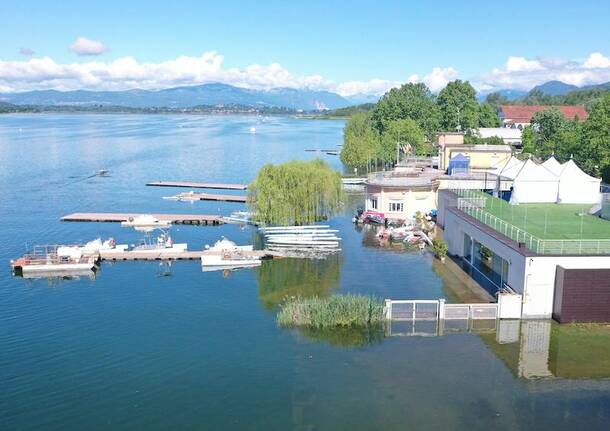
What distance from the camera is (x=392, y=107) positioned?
8788 centimetres

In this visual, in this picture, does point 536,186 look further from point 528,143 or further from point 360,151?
point 528,143

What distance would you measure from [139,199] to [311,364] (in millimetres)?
39891

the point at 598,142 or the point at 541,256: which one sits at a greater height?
the point at 598,142

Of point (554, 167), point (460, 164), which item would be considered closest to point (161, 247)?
point (460, 164)

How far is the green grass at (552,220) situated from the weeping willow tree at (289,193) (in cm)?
1128

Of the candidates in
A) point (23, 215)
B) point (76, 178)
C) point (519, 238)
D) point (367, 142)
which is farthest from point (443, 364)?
point (76, 178)

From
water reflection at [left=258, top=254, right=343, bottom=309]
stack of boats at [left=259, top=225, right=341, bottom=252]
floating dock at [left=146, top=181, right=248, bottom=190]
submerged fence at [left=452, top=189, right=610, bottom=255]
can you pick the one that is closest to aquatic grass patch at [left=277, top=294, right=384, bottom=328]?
water reflection at [left=258, top=254, right=343, bottom=309]

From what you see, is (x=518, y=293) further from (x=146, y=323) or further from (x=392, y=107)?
(x=392, y=107)

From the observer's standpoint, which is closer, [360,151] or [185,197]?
[185,197]

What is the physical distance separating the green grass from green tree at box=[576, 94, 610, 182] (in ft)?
40.9

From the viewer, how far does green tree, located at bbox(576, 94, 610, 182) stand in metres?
Result: 43.6

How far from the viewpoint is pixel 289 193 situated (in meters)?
36.7

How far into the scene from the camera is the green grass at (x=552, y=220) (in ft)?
82.7

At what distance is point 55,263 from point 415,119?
6679 centimetres
